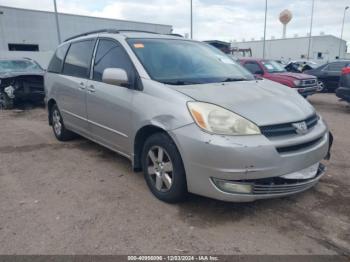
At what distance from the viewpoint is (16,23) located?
26.0 metres

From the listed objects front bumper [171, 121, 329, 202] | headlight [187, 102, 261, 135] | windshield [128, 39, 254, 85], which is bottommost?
front bumper [171, 121, 329, 202]

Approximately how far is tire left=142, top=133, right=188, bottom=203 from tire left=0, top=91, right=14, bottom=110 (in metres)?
8.25

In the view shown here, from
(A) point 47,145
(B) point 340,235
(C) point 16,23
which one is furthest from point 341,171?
(C) point 16,23

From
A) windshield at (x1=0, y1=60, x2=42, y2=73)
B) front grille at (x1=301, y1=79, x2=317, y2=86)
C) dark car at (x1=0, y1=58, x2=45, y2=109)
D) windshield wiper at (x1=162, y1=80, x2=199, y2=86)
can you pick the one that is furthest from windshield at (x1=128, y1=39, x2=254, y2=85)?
windshield at (x1=0, y1=60, x2=42, y2=73)

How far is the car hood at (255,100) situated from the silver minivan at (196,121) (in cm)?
1

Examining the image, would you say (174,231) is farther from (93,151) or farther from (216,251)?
(93,151)

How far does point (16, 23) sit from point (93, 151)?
25.4 meters

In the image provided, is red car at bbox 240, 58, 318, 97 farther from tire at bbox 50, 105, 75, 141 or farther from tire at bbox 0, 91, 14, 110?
tire at bbox 0, 91, 14, 110

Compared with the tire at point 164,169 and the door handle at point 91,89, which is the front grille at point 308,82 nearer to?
the door handle at point 91,89

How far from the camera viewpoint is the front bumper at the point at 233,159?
2.74 m

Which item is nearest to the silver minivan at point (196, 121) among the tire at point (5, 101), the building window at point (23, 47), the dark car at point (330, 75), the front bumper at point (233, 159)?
the front bumper at point (233, 159)

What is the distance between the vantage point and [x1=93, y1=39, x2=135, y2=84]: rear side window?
3.75 metres

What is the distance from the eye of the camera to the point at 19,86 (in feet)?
32.1

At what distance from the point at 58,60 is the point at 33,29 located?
2457cm
